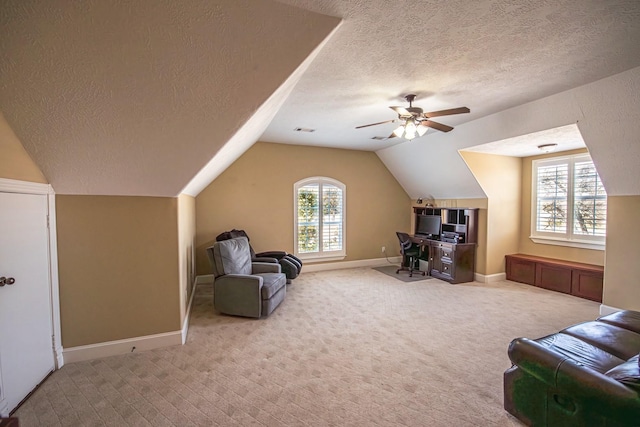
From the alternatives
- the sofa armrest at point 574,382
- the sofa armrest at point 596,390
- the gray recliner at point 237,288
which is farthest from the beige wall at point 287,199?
the sofa armrest at point 596,390

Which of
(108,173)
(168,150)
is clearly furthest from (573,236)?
(108,173)

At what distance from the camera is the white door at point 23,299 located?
1975 millimetres

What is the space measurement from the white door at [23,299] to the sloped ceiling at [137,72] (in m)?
0.42

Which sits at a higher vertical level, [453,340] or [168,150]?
[168,150]

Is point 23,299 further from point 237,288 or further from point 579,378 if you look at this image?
point 579,378

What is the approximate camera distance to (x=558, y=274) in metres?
4.73

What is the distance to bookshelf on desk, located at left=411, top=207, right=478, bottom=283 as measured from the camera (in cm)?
531

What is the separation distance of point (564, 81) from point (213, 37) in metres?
3.49

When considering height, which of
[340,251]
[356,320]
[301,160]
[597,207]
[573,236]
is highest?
[301,160]

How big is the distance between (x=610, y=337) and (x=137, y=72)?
3.93 m

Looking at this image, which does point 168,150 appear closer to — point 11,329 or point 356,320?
point 11,329

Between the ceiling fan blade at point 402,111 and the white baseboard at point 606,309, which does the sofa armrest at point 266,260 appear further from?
the white baseboard at point 606,309

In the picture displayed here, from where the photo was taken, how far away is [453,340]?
3059 mm

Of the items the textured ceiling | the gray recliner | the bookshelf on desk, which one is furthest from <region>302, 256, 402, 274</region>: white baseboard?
the textured ceiling
